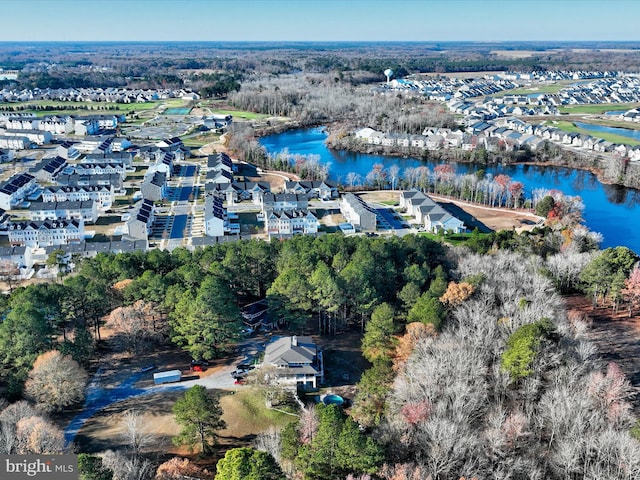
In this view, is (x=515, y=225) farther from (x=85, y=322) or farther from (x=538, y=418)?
(x=85, y=322)

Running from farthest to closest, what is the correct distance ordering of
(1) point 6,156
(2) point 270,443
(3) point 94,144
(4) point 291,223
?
(3) point 94,144 < (1) point 6,156 < (4) point 291,223 < (2) point 270,443

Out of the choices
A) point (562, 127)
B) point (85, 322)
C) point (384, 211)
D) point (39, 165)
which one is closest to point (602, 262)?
point (384, 211)

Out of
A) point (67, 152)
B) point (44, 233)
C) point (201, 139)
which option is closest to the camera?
point (44, 233)

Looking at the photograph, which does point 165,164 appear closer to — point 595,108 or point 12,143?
point 12,143

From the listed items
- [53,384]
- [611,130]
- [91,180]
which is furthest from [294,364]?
[611,130]

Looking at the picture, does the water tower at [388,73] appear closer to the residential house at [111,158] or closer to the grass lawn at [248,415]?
the residential house at [111,158]

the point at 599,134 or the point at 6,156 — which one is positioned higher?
the point at 599,134

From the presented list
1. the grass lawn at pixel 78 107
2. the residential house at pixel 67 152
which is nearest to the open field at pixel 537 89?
the grass lawn at pixel 78 107
